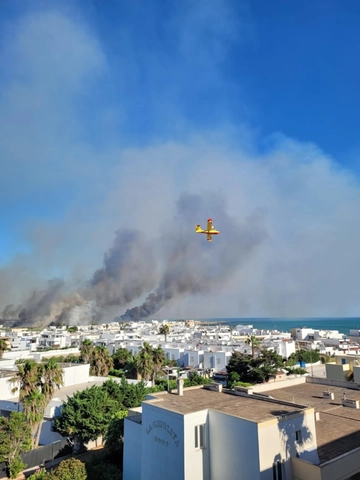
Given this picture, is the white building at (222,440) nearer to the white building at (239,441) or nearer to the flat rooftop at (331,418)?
the white building at (239,441)

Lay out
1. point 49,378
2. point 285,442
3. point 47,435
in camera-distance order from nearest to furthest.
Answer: point 285,442 → point 49,378 → point 47,435

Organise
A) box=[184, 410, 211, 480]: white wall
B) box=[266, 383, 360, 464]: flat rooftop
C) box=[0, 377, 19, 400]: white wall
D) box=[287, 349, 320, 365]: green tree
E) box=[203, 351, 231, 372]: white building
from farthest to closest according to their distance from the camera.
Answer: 1. box=[287, 349, 320, 365]: green tree
2. box=[203, 351, 231, 372]: white building
3. box=[0, 377, 19, 400]: white wall
4. box=[266, 383, 360, 464]: flat rooftop
5. box=[184, 410, 211, 480]: white wall

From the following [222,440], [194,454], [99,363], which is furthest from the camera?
[99,363]

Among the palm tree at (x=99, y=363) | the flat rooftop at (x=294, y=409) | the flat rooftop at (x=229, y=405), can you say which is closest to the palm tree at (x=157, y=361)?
the palm tree at (x=99, y=363)

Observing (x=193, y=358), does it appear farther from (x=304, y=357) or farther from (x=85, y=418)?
(x=85, y=418)

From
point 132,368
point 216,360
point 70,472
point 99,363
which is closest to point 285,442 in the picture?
point 70,472

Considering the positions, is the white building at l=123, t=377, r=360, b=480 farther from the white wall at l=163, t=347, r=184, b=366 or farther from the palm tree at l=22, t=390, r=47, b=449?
the white wall at l=163, t=347, r=184, b=366

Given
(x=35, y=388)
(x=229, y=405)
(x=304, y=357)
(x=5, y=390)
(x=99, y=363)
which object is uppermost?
(x=229, y=405)

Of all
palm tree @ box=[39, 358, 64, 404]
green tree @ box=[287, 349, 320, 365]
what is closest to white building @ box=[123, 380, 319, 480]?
palm tree @ box=[39, 358, 64, 404]
